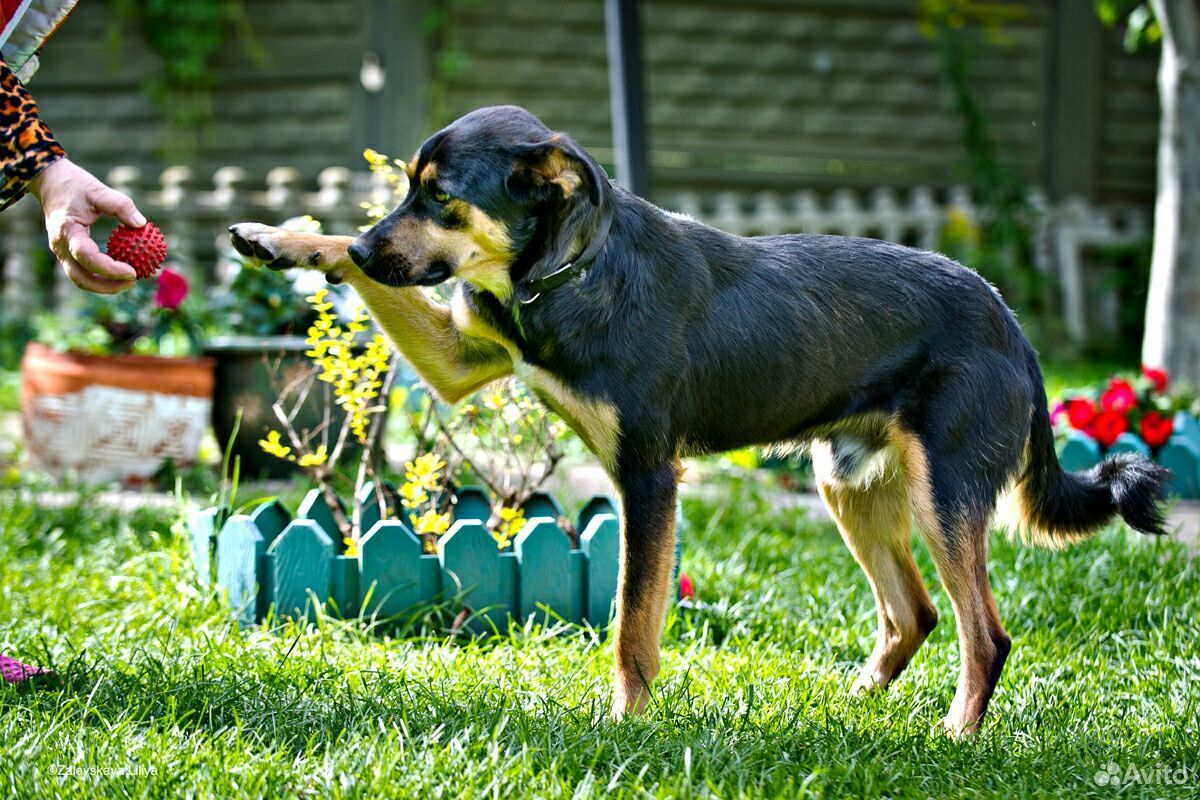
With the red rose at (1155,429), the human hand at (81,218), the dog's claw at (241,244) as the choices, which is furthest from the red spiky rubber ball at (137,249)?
the red rose at (1155,429)

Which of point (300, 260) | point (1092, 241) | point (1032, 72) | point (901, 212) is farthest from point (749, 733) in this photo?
point (1032, 72)

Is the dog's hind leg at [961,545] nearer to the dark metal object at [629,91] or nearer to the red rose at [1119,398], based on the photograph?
the red rose at [1119,398]

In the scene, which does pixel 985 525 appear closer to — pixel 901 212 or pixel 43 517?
pixel 43 517

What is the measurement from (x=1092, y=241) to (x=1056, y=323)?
955mm

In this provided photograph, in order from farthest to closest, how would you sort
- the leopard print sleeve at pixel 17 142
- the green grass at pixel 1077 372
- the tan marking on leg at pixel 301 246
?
the green grass at pixel 1077 372
the tan marking on leg at pixel 301 246
the leopard print sleeve at pixel 17 142

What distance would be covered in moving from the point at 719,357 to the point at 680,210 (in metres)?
8.43

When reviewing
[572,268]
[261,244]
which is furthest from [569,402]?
[261,244]

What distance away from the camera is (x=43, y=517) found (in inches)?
189

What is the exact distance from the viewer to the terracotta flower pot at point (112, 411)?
5836 millimetres

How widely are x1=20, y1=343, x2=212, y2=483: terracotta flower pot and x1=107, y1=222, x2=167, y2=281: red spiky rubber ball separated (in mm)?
2921

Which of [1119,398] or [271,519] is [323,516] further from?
[1119,398]

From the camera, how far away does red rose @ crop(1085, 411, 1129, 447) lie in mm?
5758

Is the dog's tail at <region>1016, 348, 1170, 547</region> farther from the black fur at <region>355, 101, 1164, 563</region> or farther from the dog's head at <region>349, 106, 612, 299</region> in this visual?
the dog's head at <region>349, 106, 612, 299</region>

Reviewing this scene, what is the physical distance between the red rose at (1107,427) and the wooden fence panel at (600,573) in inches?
119
